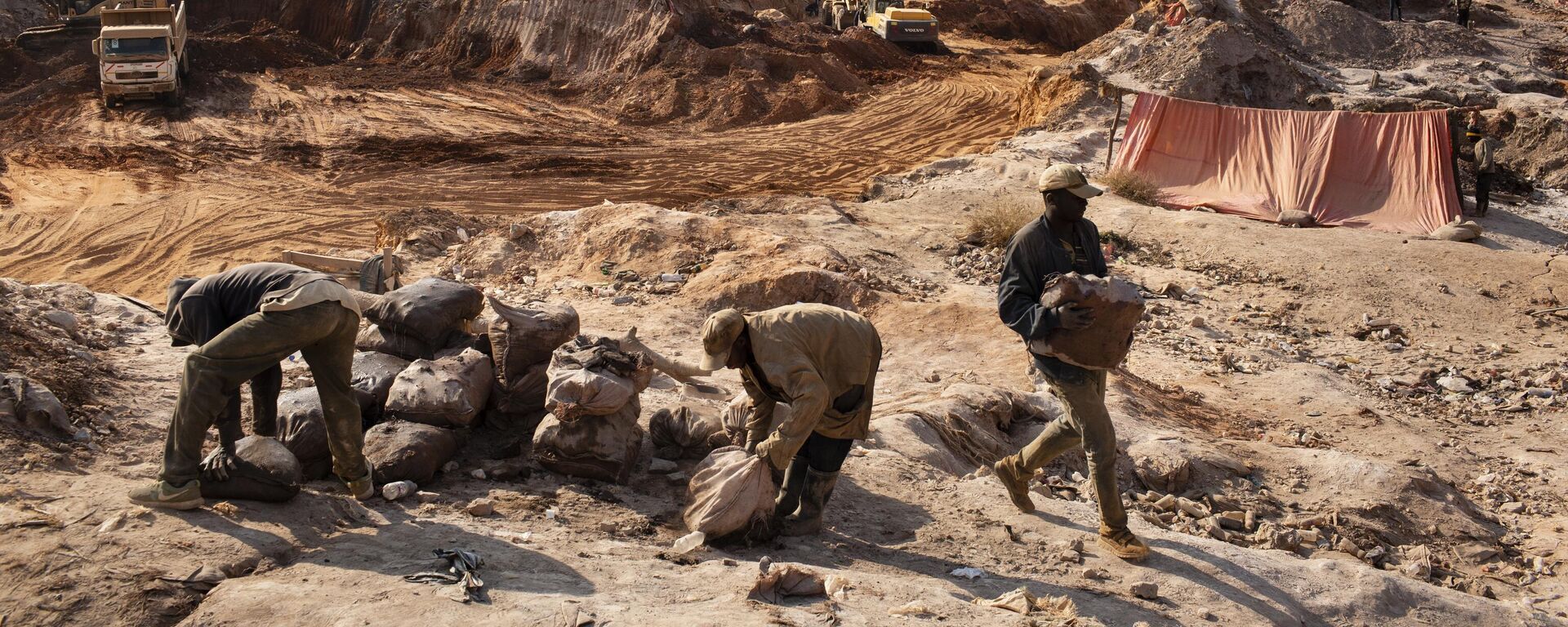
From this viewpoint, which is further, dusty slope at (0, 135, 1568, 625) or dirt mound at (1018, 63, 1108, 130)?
dirt mound at (1018, 63, 1108, 130)

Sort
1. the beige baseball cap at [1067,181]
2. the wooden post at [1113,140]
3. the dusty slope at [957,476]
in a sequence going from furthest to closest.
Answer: the wooden post at [1113,140], the beige baseball cap at [1067,181], the dusty slope at [957,476]

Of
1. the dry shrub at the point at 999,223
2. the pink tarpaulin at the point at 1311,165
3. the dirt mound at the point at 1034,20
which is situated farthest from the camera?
the dirt mound at the point at 1034,20

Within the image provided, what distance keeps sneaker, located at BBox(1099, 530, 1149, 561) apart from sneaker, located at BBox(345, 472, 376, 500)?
9.53 feet

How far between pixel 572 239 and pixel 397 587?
6323 mm

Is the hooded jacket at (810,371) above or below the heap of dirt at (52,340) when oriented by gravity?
above

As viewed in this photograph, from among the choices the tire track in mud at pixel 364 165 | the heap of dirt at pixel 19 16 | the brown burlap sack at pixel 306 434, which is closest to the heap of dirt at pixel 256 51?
the tire track in mud at pixel 364 165

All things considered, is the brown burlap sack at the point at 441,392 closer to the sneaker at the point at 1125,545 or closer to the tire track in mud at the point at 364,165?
the sneaker at the point at 1125,545

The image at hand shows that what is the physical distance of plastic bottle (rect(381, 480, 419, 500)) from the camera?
4.42m

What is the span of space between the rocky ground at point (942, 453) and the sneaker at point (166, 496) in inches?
1.7

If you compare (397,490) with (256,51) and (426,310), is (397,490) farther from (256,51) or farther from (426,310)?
(256,51)

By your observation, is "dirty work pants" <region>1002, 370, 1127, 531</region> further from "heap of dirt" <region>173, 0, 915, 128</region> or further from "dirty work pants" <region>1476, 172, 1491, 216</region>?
"heap of dirt" <region>173, 0, 915, 128</region>

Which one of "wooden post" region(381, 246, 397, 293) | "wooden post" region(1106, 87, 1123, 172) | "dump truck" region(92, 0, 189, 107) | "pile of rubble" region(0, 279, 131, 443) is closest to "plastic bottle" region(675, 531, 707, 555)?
"pile of rubble" region(0, 279, 131, 443)

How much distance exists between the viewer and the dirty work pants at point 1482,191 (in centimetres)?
1223

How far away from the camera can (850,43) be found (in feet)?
76.7
